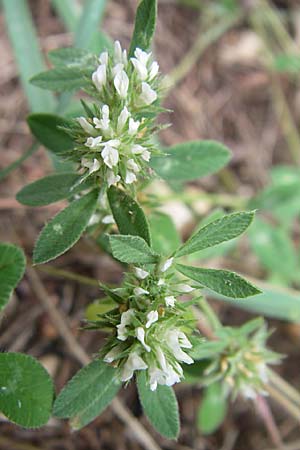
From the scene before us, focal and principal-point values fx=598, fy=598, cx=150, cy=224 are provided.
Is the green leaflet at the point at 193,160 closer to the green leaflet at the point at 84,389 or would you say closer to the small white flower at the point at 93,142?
the small white flower at the point at 93,142

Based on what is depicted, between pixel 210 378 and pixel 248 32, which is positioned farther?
pixel 248 32

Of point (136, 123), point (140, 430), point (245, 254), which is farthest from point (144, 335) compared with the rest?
point (245, 254)

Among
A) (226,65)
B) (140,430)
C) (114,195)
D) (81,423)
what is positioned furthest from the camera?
(226,65)

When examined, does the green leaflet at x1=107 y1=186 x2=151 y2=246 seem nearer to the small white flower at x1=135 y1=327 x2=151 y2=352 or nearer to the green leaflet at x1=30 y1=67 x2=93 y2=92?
the small white flower at x1=135 y1=327 x2=151 y2=352

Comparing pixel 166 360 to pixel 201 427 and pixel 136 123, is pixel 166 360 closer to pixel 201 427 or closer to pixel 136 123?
pixel 136 123

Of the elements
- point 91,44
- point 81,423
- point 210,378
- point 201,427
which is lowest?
point 201,427

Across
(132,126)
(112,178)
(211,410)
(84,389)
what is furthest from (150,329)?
(211,410)

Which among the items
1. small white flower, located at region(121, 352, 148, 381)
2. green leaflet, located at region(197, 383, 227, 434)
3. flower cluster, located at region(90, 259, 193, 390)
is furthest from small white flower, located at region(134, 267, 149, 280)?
green leaflet, located at region(197, 383, 227, 434)
